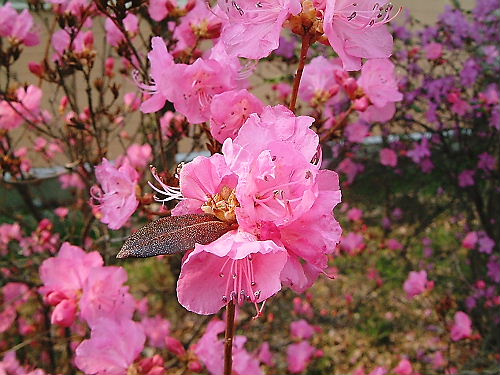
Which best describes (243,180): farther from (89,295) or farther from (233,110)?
(89,295)

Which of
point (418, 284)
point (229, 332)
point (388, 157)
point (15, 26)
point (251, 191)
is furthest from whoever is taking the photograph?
point (388, 157)

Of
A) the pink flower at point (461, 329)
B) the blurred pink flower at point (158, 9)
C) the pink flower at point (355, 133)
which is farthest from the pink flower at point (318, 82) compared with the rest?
the pink flower at point (461, 329)

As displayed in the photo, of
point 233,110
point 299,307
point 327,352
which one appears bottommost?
point 327,352

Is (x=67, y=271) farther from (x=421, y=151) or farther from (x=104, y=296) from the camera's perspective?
(x=421, y=151)

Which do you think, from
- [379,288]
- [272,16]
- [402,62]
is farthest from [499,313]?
[272,16]

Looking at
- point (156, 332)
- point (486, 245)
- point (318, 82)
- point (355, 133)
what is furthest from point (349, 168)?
point (318, 82)
